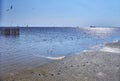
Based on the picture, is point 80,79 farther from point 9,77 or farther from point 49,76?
point 9,77

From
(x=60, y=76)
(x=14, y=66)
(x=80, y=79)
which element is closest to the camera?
(x=80, y=79)

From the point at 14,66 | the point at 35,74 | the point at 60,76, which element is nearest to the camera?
the point at 60,76

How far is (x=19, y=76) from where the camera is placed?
10.5 m

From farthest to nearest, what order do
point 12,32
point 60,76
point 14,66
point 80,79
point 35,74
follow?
point 12,32 < point 14,66 < point 35,74 < point 60,76 < point 80,79

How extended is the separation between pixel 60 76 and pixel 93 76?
1.70 meters

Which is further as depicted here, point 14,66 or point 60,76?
point 14,66

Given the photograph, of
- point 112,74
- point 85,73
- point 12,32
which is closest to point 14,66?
point 85,73

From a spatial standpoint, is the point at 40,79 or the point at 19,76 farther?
the point at 19,76

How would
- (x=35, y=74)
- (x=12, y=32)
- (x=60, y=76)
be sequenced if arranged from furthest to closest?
1. (x=12, y=32)
2. (x=35, y=74)
3. (x=60, y=76)

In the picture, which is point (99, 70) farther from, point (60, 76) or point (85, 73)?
point (60, 76)

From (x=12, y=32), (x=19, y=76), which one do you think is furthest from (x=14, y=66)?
(x=12, y=32)

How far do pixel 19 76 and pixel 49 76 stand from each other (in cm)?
165

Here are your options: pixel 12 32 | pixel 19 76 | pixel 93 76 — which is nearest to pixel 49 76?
pixel 19 76

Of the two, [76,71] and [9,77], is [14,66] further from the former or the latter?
[76,71]
